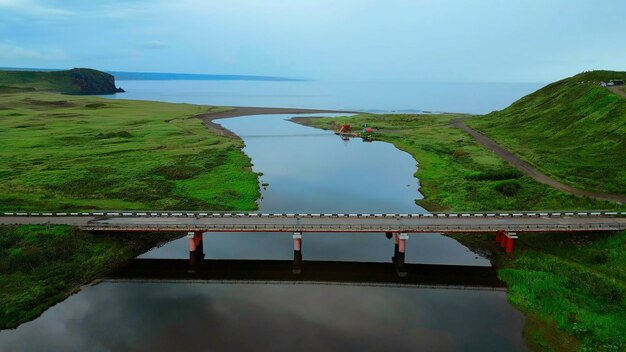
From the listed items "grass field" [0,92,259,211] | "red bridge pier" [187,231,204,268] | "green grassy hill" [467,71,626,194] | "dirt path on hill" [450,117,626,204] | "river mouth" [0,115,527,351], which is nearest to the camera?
"river mouth" [0,115,527,351]

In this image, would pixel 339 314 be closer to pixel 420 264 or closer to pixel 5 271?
pixel 420 264

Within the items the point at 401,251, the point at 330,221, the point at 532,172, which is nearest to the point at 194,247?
the point at 330,221

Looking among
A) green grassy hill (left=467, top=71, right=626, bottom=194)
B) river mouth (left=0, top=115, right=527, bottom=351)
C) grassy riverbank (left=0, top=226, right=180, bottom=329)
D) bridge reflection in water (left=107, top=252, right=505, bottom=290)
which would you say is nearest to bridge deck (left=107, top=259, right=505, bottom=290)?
bridge reflection in water (left=107, top=252, right=505, bottom=290)

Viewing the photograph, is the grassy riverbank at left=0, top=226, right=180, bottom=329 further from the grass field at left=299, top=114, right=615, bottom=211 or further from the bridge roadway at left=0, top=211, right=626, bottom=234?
the grass field at left=299, top=114, right=615, bottom=211

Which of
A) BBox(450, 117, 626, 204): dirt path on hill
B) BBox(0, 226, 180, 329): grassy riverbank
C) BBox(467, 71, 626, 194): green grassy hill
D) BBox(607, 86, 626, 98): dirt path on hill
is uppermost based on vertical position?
BBox(607, 86, 626, 98): dirt path on hill

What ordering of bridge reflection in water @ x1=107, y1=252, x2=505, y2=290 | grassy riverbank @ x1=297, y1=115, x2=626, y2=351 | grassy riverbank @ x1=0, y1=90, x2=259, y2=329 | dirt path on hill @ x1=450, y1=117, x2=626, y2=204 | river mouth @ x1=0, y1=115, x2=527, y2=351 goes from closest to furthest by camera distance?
river mouth @ x1=0, y1=115, x2=527, y2=351 < grassy riverbank @ x1=297, y1=115, x2=626, y2=351 < grassy riverbank @ x1=0, y1=90, x2=259, y2=329 < bridge reflection in water @ x1=107, y1=252, x2=505, y2=290 < dirt path on hill @ x1=450, y1=117, x2=626, y2=204

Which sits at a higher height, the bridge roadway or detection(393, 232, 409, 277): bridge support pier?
the bridge roadway

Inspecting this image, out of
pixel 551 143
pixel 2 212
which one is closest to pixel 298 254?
pixel 2 212
